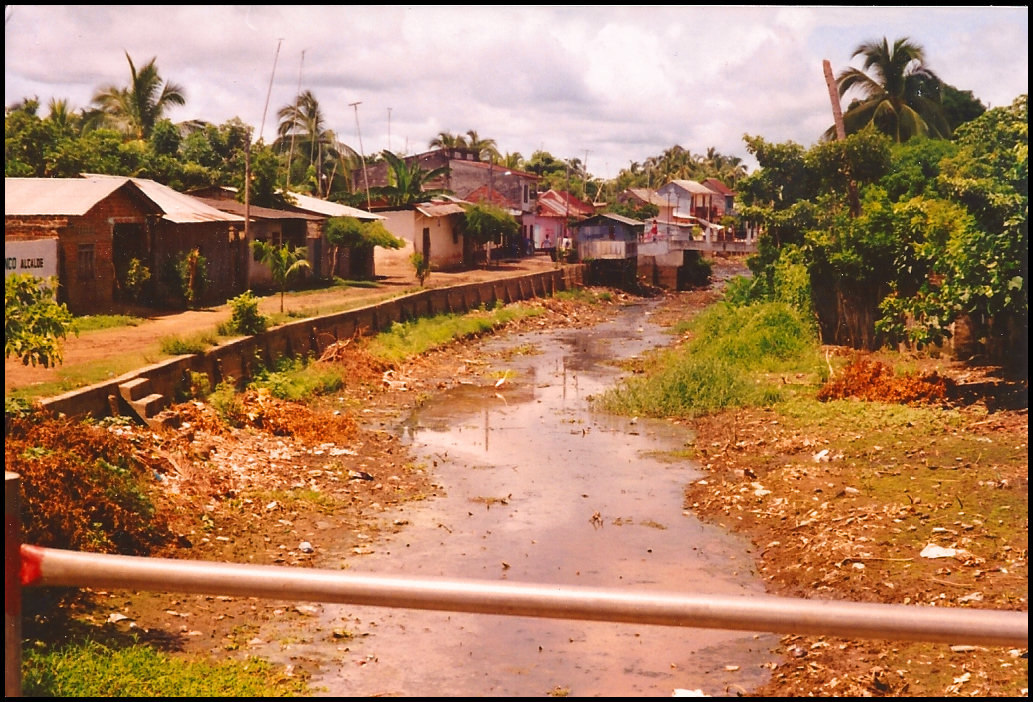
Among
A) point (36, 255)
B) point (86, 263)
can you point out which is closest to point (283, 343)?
point (86, 263)

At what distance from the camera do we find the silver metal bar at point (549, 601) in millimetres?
1640

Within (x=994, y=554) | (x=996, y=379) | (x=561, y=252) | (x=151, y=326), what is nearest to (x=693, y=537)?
(x=994, y=554)

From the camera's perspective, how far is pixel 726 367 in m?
19.6

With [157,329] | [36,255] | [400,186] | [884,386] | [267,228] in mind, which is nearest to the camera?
[884,386]

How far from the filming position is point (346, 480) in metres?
13.5

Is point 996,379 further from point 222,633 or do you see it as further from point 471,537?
point 222,633

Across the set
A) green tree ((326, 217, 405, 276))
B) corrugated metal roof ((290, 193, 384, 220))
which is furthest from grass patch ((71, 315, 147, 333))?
corrugated metal roof ((290, 193, 384, 220))

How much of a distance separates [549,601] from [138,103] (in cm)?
3944

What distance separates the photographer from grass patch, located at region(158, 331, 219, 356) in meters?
16.1

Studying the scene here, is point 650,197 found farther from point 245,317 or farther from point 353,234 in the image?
point 245,317

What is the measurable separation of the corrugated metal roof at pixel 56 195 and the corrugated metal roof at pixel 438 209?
18.2 meters

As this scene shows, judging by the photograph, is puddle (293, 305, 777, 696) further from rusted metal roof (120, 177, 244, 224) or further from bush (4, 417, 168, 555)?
rusted metal roof (120, 177, 244, 224)

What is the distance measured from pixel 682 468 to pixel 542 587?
13124 millimetres

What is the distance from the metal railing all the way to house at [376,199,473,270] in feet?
124
